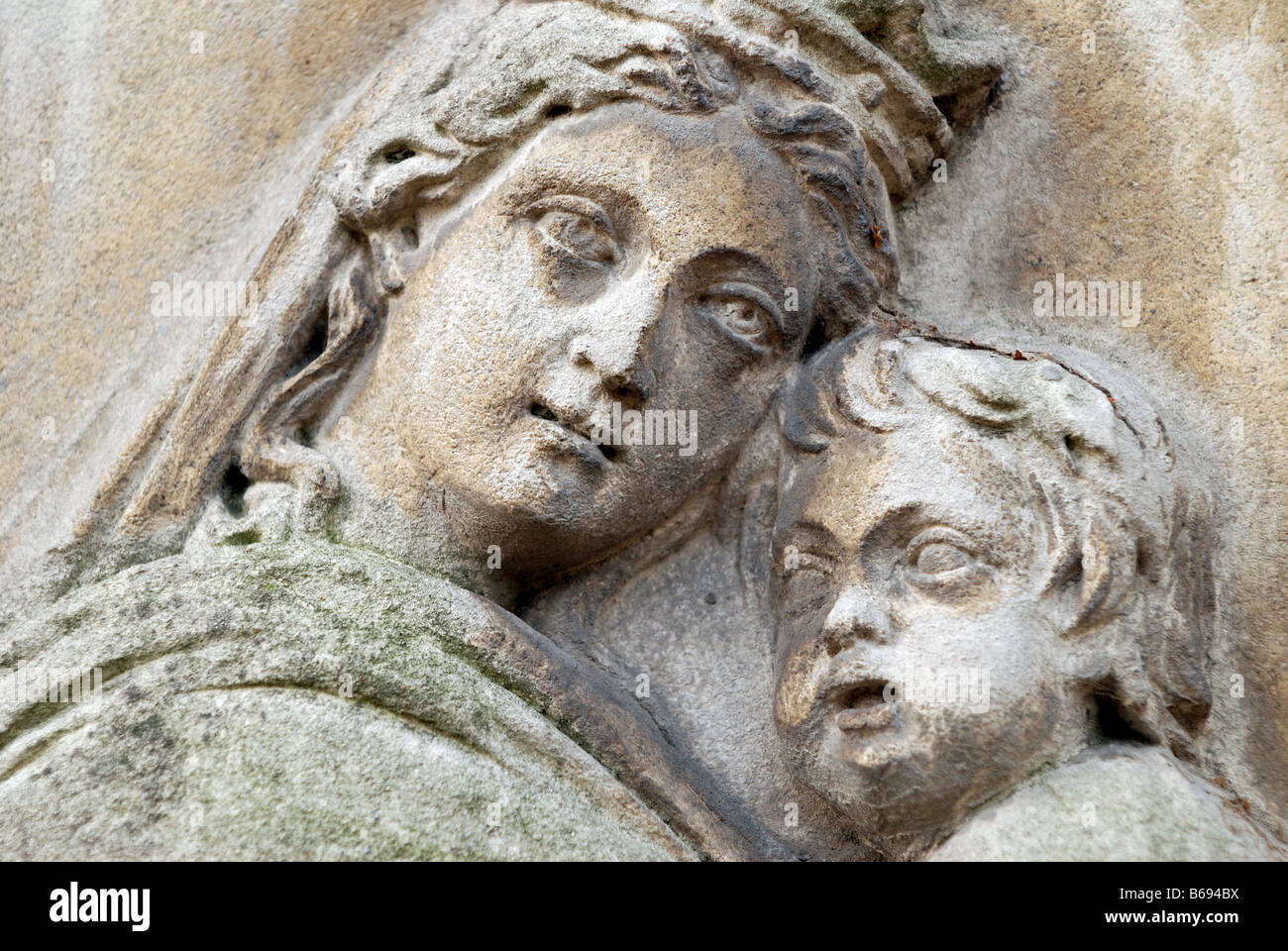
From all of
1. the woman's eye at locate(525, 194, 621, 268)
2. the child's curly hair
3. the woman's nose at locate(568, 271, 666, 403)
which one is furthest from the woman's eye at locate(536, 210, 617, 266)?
the child's curly hair

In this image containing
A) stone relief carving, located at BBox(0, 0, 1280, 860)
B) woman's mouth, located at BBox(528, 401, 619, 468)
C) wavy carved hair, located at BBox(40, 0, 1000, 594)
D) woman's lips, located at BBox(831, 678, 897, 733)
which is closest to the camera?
stone relief carving, located at BBox(0, 0, 1280, 860)

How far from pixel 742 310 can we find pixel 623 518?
0.53 meters

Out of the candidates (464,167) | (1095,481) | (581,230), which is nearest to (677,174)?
(581,230)

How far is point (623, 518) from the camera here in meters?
2.92

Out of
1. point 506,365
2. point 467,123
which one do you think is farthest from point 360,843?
point 467,123

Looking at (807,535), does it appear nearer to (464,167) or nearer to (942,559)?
(942,559)

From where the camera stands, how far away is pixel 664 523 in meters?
3.08

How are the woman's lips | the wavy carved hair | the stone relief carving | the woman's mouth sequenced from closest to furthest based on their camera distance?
the stone relief carving, the woman's lips, the woman's mouth, the wavy carved hair

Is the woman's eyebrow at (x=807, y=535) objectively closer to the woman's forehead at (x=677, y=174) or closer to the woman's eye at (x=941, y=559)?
the woman's eye at (x=941, y=559)

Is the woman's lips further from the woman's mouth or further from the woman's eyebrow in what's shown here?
the woman's mouth

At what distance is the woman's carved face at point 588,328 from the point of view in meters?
2.78

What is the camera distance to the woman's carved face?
2.78m

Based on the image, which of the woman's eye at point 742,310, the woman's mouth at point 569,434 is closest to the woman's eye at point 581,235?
the woman's eye at point 742,310

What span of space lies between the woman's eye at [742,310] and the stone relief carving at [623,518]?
0.04 feet
